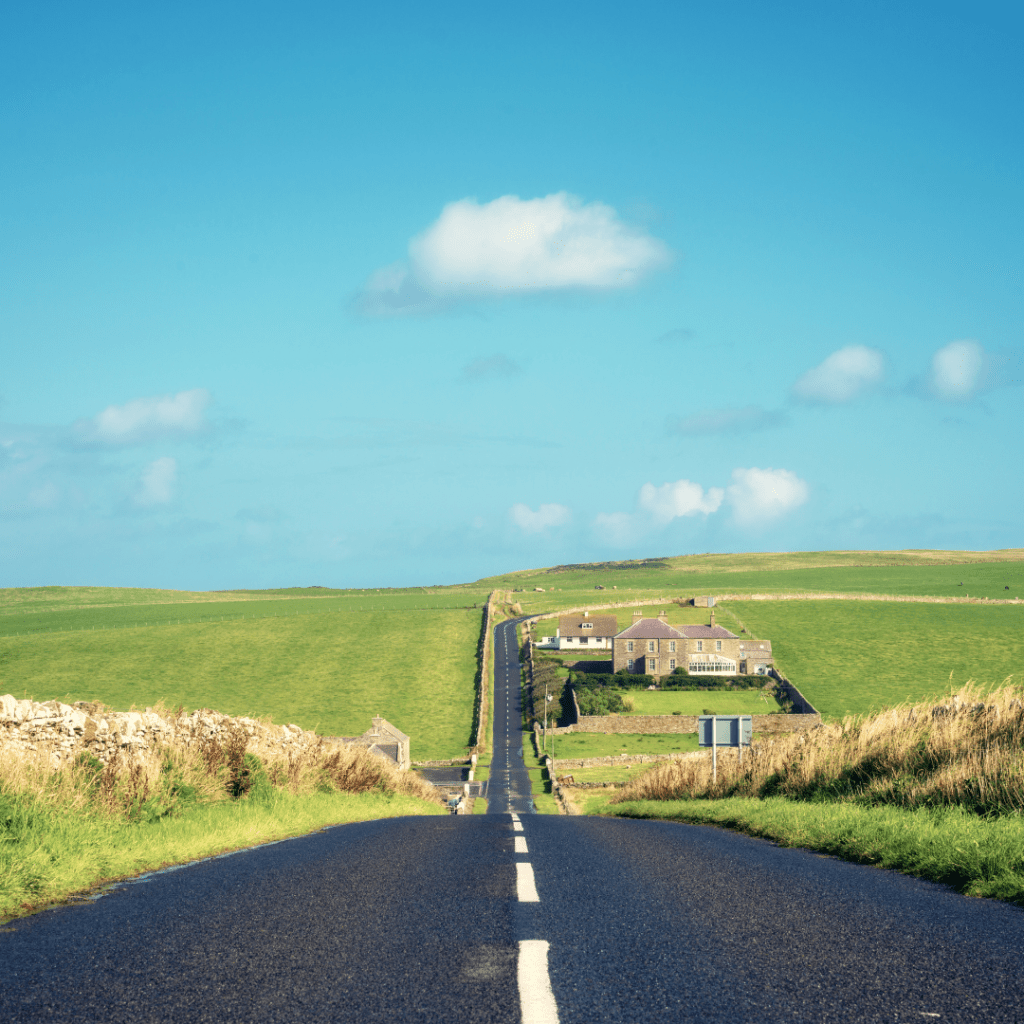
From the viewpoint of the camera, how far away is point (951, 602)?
13412 centimetres

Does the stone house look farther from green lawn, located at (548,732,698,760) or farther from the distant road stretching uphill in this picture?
the distant road stretching uphill

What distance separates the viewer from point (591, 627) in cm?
12938

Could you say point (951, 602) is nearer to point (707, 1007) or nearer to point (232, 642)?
point (232, 642)

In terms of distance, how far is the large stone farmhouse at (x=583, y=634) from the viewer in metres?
127

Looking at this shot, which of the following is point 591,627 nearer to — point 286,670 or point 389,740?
point 286,670

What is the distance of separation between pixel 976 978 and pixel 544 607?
158 metres

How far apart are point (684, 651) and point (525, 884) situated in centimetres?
10679

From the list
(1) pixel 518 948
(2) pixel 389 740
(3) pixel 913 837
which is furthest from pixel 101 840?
(2) pixel 389 740

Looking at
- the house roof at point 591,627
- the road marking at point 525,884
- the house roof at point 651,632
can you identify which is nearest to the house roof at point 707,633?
the house roof at point 651,632

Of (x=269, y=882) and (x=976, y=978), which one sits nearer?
(x=976, y=978)

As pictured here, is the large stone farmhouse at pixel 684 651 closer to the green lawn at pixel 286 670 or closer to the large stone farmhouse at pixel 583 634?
the large stone farmhouse at pixel 583 634

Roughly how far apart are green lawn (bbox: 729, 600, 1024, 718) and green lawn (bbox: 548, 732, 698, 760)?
1544 centimetres

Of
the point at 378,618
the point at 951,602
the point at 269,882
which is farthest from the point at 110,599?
the point at 269,882

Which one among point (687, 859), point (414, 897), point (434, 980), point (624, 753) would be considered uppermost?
point (434, 980)
